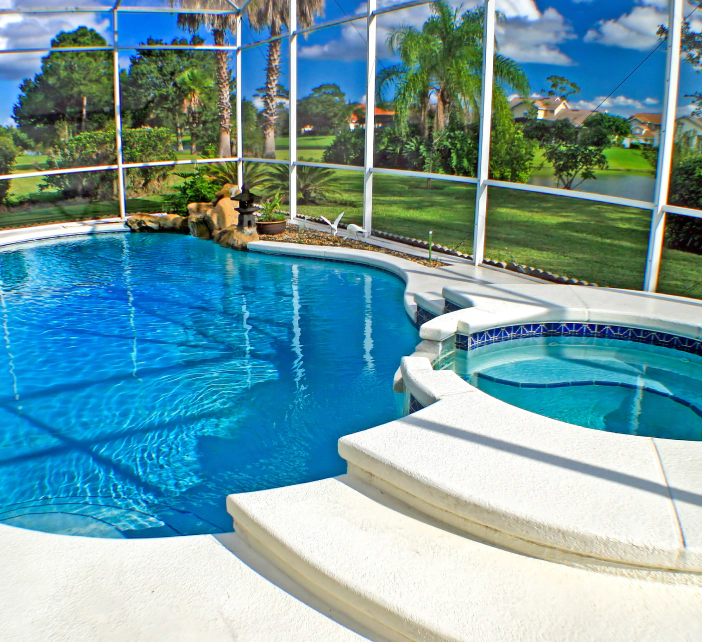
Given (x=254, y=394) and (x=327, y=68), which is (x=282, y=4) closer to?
(x=327, y=68)

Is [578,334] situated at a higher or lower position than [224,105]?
lower

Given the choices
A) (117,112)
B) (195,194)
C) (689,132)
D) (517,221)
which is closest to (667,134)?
(689,132)

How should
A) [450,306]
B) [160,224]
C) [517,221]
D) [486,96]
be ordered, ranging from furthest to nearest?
[517,221] < [160,224] < [486,96] < [450,306]

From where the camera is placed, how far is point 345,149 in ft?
50.7

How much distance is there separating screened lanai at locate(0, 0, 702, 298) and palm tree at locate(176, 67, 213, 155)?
0.10 feet

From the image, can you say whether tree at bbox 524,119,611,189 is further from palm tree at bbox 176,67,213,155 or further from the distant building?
palm tree at bbox 176,67,213,155

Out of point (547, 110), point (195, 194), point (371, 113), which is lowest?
point (195, 194)

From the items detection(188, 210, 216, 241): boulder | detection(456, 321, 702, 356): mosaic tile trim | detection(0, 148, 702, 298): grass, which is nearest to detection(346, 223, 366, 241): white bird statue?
detection(188, 210, 216, 241): boulder

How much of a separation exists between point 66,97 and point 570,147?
967 cm

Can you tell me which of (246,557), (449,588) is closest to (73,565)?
(246,557)

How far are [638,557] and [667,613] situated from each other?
215 mm

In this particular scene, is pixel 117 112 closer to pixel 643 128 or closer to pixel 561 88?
pixel 561 88

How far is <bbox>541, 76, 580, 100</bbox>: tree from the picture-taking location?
1155 cm

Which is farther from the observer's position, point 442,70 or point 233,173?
point 233,173
